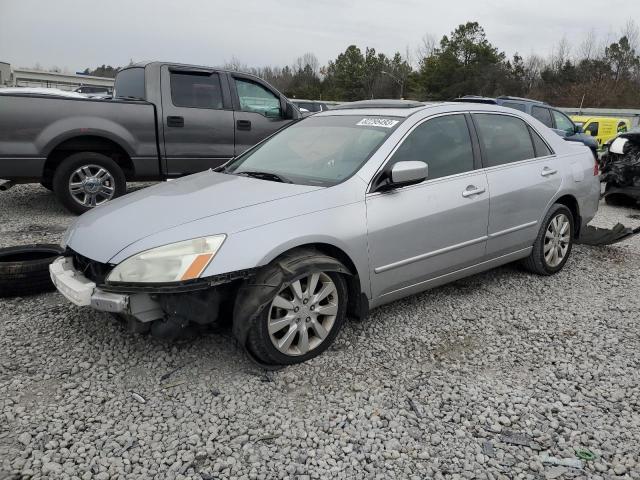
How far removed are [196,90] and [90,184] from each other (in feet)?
6.44

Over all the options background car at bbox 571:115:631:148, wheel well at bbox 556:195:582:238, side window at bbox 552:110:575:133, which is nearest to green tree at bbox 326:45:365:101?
background car at bbox 571:115:631:148

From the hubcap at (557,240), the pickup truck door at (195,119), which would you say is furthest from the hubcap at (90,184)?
Result: the hubcap at (557,240)

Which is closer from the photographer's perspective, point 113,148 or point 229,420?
point 229,420

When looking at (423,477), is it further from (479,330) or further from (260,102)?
(260,102)

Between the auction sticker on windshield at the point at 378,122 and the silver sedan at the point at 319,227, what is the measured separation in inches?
0.6

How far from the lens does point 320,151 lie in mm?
3646

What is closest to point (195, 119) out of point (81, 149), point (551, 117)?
point (81, 149)

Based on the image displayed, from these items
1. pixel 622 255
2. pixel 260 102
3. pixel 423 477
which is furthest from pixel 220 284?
pixel 260 102

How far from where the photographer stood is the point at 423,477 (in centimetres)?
220

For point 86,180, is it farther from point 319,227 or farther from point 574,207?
point 574,207

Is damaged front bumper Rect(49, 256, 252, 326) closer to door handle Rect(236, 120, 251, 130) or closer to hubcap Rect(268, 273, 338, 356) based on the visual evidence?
hubcap Rect(268, 273, 338, 356)

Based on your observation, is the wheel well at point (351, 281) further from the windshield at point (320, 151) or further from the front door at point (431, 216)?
the windshield at point (320, 151)

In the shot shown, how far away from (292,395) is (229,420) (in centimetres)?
38

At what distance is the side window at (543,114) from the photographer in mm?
11484
